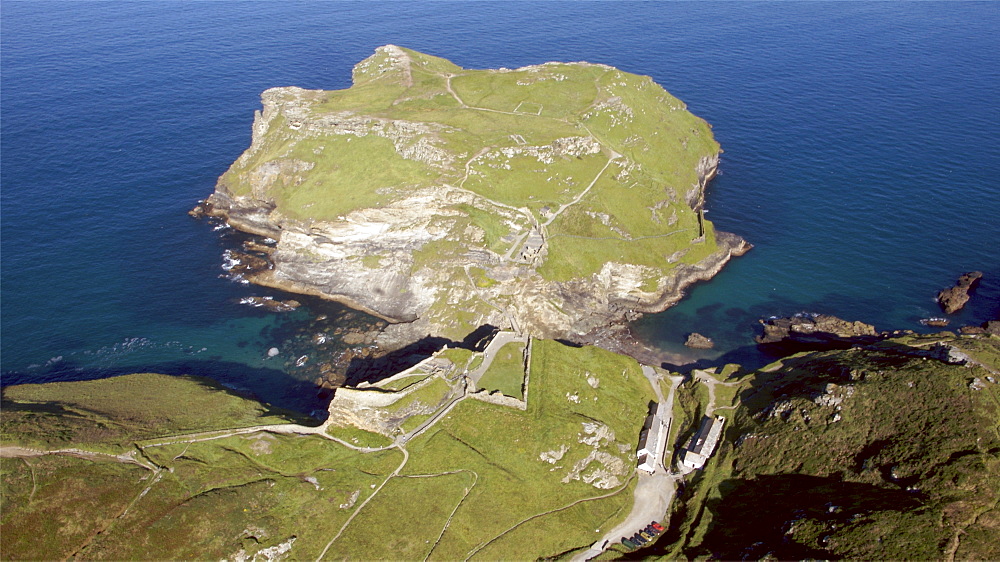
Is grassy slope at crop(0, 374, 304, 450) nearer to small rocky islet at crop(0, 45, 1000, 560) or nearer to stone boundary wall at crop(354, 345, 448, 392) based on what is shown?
small rocky islet at crop(0, 45, 1000, 560)

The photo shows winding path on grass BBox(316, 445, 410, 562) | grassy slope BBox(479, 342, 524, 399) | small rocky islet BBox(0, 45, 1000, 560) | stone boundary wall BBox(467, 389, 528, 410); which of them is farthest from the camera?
grassy slope BBox(479, 342, 524, 399)

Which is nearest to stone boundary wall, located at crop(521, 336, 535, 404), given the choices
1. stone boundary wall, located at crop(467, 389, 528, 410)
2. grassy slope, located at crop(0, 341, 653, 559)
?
stone boundary wall, located at crop(467, 389, 528, 410)

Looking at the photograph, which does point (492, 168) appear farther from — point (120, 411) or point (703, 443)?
point (120, 411)

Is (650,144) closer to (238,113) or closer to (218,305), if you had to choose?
(218,305)

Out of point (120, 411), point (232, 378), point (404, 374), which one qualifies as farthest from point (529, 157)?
point (120, 411)

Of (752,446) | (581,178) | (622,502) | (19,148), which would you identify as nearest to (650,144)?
(581,178)

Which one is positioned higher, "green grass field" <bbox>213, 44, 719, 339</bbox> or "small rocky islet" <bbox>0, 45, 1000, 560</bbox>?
"green grass field" <bbox>213, 44, 719, 339</bbox>

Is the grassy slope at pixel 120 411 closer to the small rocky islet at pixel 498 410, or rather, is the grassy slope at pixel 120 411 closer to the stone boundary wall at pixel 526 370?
the small rocky islet at pixel 498 410
